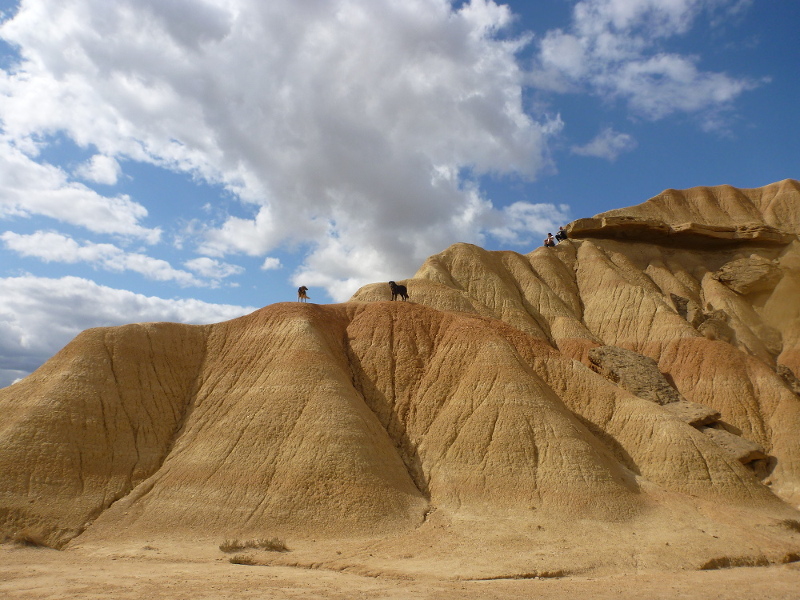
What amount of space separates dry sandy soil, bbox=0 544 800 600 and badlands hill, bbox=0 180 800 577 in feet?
4.34

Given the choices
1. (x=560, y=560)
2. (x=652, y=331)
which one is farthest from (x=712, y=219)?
(x=560, y=560)

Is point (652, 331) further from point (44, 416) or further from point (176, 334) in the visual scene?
point (44, 416)

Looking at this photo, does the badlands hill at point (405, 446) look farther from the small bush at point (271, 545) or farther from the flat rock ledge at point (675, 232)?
the flat rock ledge at point (675, 232)

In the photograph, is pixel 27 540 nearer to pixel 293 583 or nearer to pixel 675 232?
pixel 293 583

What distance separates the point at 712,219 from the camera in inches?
2938

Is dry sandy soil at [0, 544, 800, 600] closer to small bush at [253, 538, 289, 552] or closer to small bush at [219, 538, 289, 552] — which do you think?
small bush at [219, 538, 289, 552]

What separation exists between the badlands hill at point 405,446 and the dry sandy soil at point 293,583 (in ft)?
4.34

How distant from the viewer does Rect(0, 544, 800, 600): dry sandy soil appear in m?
16.2

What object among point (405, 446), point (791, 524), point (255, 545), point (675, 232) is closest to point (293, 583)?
point (255, 545)

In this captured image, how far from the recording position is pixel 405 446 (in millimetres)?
30422

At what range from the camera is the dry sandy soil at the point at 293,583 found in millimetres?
16203

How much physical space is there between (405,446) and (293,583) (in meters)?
13.4

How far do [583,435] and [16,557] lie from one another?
80.6ft

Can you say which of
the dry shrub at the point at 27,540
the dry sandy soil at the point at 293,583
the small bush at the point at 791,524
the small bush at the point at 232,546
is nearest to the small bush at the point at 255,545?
the small bush at the point at 232,546
